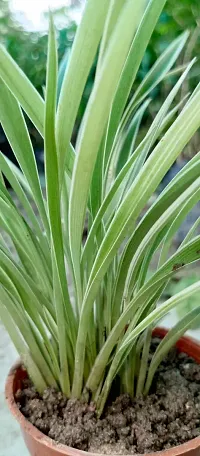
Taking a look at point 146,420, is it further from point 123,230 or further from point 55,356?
point 123,230

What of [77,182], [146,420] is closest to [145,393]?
[146,420]

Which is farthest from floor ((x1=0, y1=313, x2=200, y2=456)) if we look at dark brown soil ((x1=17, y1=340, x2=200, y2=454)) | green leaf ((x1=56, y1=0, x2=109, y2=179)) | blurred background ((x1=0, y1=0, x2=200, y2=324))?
green leaf ((x1=56, y1=0, x2=109, y2=179))

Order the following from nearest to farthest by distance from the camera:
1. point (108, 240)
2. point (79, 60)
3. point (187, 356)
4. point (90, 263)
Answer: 1. point (79, 60)
2. point (108, 240)
3. point (90, 263)
4. point (187, 356)

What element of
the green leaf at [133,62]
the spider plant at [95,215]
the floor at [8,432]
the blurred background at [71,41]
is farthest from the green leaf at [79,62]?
the blurred background at [71,41]

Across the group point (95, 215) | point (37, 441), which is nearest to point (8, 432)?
point (37, 441)

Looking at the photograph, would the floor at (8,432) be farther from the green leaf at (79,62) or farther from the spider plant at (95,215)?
the green leaf at (79,62)

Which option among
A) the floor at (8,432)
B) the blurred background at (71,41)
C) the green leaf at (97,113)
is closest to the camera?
the green leaf at (97,113)

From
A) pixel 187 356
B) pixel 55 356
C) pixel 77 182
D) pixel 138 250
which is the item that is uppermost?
pixel 77 182
